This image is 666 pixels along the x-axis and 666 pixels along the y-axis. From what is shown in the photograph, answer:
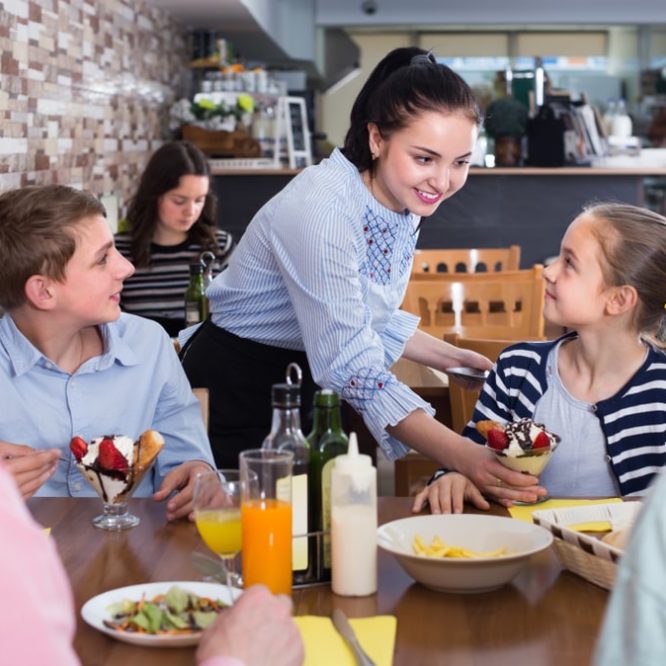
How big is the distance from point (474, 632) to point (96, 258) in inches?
39.6

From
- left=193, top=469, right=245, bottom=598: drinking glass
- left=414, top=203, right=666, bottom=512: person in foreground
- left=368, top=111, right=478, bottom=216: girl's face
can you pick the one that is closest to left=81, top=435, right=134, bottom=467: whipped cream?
left=193, top=469, right=245, bottom=598: drinking glass

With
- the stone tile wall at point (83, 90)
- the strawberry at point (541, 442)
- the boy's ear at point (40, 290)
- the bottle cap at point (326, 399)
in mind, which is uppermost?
the stone tile wall at point (83, 90)

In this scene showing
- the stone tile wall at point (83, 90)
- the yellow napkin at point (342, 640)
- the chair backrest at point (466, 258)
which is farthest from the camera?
the chair backrest at point (466, 258)

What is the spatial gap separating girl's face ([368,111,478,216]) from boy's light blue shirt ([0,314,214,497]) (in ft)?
1.59

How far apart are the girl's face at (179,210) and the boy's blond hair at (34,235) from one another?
2.19m

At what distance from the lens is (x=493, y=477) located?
168 centimetres

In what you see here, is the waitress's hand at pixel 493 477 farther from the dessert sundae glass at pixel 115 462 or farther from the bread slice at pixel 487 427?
the dessert sundae glass at pixel 115 462

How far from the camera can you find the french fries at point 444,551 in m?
1.37

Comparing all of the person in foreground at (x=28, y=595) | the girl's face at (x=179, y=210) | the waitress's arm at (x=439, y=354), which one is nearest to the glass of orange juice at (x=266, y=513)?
the person in foreground at (x=28, y=595)

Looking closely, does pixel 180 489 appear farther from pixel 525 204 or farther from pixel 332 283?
pixel 525 204

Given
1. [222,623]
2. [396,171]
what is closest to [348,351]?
[396,171]

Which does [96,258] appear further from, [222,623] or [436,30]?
[436,30]

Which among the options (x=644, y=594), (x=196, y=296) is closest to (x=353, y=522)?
(x=644, y=594)

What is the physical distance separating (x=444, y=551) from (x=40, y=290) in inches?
35.1
